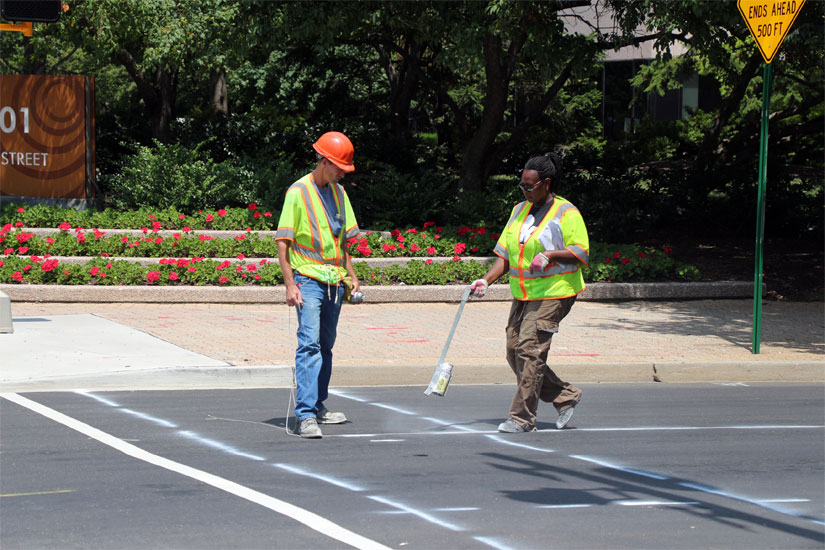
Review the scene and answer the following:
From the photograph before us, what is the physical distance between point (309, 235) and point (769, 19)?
565cm

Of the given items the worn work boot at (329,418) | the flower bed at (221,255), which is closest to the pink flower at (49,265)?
the flower bed at (221,255)

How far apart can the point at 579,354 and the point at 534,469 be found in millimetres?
3896

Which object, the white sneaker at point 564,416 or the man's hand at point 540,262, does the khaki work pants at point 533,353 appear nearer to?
the white sneaker at point 564,416

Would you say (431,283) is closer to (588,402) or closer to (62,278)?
(62,278)

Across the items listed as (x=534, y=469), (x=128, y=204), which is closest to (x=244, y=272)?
(x=128, y=204)

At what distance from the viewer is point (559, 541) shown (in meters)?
5.02

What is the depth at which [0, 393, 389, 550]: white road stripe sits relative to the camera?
16.6 ft

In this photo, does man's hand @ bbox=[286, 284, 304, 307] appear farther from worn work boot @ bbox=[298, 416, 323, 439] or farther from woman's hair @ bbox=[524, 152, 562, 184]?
woman's hair @ bbox=[524, 152, 562, 184]

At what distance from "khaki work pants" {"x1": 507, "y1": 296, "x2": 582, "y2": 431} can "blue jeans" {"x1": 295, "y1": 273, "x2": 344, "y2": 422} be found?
123 cm

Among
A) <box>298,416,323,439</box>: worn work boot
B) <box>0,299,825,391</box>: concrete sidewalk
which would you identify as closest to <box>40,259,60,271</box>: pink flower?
<box>0,299,825,391</box>: concrete sidewalk

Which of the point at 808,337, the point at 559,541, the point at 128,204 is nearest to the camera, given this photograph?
the point at 559,541

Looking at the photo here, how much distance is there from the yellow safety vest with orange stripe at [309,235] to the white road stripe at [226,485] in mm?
1523

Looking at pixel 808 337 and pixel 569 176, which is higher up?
pixel 569 176

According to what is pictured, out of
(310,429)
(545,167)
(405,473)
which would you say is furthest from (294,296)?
(545,167)
